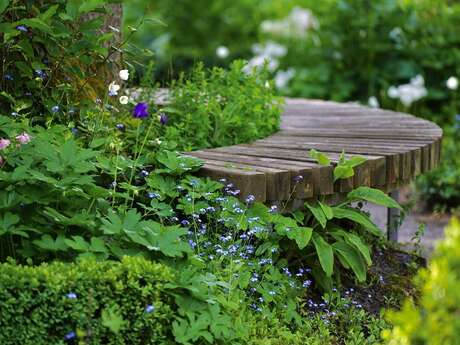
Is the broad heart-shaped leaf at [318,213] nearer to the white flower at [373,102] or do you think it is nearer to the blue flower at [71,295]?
the blue flower at [71,295]

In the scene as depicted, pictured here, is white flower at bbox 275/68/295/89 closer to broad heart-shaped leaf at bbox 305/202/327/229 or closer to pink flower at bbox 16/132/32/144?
broad heart-shaped leaf at bbox 305/202/327/229

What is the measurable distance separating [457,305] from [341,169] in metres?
1.76

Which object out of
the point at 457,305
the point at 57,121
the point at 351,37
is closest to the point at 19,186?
the point at 57,121

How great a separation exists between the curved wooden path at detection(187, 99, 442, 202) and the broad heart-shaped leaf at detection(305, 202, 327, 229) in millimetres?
51

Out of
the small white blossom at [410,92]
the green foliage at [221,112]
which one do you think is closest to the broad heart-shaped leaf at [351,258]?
the green foliage at [221,112]

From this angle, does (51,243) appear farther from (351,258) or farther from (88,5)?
(351,258)

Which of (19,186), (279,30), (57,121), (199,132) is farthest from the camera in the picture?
(279,30)

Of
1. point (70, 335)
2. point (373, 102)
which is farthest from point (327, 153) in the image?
point (373, 102)

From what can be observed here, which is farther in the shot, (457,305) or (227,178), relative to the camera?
(227,178)

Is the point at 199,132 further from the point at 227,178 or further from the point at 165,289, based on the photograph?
the point at 165,289

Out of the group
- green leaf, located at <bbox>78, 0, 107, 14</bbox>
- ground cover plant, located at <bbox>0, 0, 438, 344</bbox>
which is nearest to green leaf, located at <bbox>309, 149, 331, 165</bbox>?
ground cover plant, located at <bbox>0, 0, 438, 344</bbox>

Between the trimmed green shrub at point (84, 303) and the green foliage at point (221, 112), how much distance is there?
143 cm

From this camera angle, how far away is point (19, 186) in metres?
3.25

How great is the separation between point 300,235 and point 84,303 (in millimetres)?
1158
